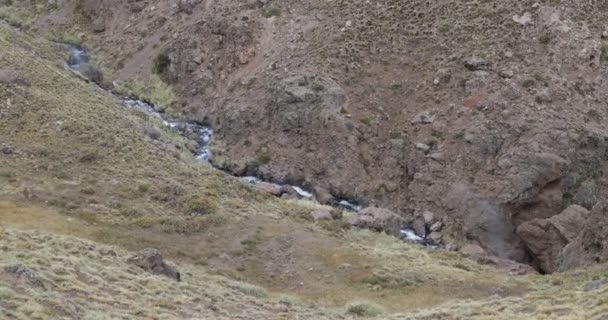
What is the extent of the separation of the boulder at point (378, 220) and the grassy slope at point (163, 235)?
2.17 meters

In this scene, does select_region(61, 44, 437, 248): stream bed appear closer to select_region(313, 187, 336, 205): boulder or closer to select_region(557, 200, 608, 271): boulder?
select_region(313, 187, 336, 205): boulder

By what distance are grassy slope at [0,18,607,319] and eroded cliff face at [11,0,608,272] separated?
6.55m

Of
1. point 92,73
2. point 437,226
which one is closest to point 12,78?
point 92,73

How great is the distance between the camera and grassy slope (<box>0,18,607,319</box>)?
25.3 metres

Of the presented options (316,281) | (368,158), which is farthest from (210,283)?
(368,158)

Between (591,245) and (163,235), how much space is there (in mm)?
21265

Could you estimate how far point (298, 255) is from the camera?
38.9m

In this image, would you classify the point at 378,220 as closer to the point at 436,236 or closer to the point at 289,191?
the point at 436,236

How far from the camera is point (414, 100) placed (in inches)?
2265

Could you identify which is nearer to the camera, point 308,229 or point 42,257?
point 42,257

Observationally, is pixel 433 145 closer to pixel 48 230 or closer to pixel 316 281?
pixel 316 281

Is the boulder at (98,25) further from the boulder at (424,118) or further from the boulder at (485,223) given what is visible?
the boulder at (485,223)

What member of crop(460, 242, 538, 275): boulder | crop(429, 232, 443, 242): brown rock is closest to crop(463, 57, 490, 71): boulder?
crop(429, 232, 443, 242): brown rock

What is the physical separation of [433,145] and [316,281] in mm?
20830
